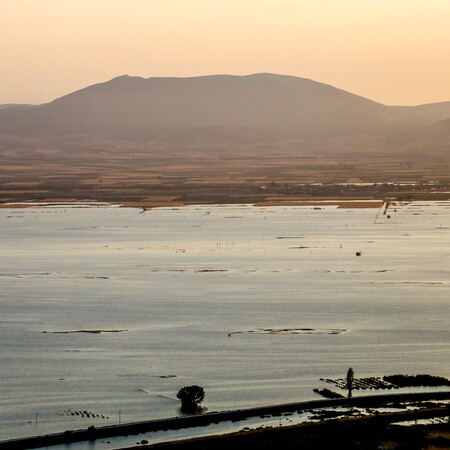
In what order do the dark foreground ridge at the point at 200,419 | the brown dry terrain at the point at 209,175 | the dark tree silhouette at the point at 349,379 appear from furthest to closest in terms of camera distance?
the brown dry terrain at the point at 209,175 < the dark tree silhouette at the point at 349,379 < the dark foreground ridge at the point at 200,419

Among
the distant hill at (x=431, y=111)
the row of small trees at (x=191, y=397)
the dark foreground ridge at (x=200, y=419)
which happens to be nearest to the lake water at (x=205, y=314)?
the row of small trees at (x=191, y=397)

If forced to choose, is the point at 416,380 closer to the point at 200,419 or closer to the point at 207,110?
the point at 200,419

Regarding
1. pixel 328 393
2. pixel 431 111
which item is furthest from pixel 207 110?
pixel 328 393

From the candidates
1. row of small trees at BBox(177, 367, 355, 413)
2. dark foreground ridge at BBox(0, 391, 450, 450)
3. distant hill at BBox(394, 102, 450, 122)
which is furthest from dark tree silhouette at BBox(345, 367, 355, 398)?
distant hill at BBox(394, 102, 450, 122)

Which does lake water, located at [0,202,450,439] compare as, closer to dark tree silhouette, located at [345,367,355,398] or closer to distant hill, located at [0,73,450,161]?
dark tree silhouette, located at [345,367,355,398]

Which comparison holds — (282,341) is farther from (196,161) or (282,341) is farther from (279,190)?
(196,161)

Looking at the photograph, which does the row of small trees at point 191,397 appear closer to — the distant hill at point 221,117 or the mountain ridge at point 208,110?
the distant hill at point 221,117
